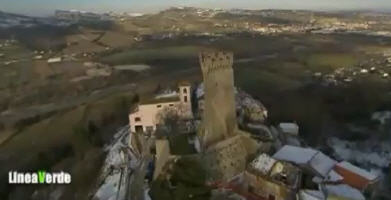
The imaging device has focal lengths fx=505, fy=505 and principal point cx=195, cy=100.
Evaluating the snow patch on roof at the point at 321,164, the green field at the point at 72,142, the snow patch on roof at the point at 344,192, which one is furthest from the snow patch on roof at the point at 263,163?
the green field at the point at 72,142

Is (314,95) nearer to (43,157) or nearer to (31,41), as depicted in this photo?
(43,157)

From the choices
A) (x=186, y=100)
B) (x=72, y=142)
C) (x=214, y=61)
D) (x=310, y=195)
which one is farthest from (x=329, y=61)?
(x=310, y=195)

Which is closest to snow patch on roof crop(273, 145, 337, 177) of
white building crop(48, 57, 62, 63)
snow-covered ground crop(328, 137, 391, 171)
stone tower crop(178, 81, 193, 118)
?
stone tower crop(178, 81, 193, 118)

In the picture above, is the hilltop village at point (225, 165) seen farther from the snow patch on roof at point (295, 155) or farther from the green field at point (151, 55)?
the green field at point (151, 55)

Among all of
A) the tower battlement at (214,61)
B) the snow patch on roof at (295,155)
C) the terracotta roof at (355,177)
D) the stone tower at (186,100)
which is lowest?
the terracotta roof at (355,177)

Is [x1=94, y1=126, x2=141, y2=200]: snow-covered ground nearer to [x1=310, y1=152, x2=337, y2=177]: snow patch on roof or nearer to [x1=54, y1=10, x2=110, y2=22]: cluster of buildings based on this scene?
[x1=310, y1=152, x2=337, y2=177]: snow patch on roof

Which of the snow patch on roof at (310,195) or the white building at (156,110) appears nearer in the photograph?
the snow patch on roof at (310,195)

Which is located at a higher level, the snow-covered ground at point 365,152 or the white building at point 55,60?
the white building at point 55,60
